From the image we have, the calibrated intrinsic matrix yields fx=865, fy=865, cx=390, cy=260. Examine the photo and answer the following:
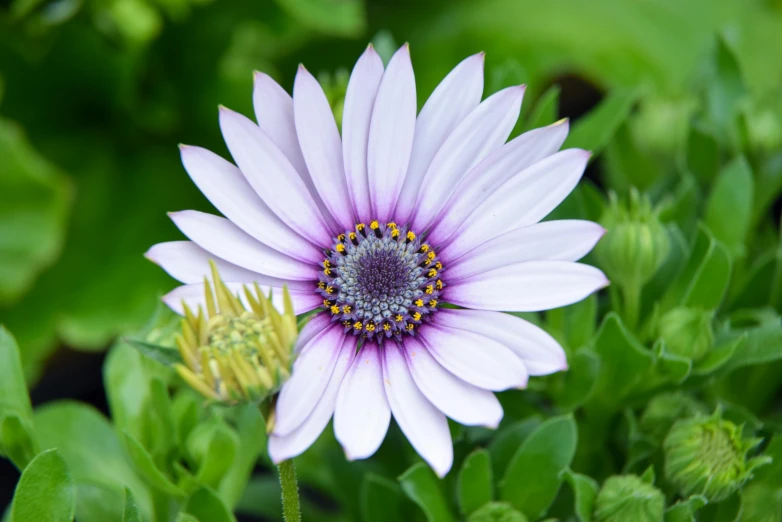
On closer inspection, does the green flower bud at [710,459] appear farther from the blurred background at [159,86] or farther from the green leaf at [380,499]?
the blurred background at [159,86]

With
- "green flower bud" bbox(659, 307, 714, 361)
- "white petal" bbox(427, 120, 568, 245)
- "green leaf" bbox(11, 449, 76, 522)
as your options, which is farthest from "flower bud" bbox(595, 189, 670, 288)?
"green leaf" bbox(11, 449, 76, 522)

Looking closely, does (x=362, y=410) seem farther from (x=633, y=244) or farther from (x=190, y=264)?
(x=633, y=244)

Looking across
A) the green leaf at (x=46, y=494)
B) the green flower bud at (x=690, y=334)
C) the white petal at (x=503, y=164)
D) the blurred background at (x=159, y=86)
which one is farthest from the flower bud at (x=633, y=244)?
the green leaf at (x=46, y=494)

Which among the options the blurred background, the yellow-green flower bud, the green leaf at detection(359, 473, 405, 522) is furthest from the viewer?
the blurred background

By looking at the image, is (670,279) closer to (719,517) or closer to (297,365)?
(719,517)

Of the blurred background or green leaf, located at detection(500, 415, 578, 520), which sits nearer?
green leaf, located at detection(500, 415, 578, 520)

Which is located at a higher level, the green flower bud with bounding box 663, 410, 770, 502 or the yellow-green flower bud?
the yellow-green flower bud

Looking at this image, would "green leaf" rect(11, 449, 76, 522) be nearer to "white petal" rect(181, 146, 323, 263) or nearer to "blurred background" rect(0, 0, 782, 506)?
"white petal" rect(181, 146, 323, 263)
